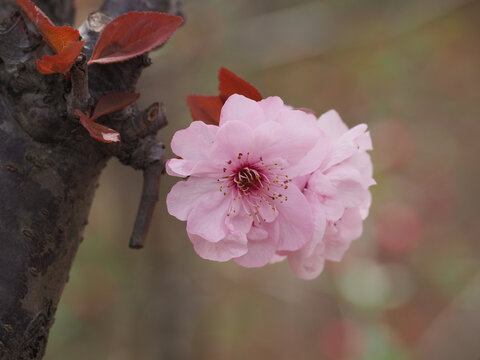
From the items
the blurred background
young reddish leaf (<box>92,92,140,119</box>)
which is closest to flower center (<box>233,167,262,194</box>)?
young reddish leaf (<box>92,92,140,119</box>)

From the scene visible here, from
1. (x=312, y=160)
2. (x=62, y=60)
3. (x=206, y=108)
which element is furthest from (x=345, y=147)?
(x=62, y=60)

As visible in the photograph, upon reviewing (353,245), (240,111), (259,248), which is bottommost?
(353,245)

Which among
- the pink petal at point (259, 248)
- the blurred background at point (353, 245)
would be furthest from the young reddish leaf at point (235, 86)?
the blurred background at point (353, 245)

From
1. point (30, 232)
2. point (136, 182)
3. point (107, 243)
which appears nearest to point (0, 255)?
point (30, 232)

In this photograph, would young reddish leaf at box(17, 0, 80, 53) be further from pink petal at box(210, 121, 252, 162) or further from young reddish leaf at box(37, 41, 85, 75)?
pink petal at box(210, 121, 252, 162)

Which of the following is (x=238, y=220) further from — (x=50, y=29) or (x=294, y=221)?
(x=50, y=29)

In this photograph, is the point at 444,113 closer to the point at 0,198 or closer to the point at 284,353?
the point at 284,353
